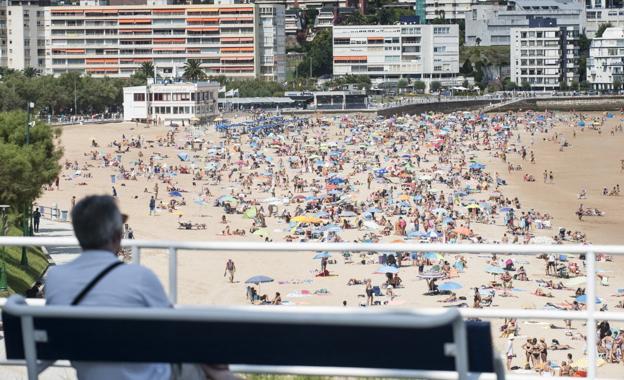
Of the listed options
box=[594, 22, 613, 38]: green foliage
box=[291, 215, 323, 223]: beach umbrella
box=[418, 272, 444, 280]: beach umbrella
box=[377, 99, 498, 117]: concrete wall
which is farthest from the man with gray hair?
box=[594, 22, 613, 38]: green foliage

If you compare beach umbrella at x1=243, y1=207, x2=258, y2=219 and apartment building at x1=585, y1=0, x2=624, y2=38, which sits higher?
apartment building at x1=585, y1=0, x2=624, y2=38

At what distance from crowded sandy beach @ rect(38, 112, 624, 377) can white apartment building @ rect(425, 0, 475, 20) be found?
81968 mm

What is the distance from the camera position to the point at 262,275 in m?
22.2

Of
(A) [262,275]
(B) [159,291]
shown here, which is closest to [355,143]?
(A) [262,275]

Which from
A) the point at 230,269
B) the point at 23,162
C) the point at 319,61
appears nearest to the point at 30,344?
the point at 230,269

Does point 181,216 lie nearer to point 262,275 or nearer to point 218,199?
point 218,199

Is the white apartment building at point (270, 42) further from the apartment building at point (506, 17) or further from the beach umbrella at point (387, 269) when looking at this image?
the beach umbrella at point (387, 269)

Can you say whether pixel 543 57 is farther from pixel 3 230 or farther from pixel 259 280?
pixel 259 280

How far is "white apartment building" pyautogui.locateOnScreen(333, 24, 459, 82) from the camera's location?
138875 millimetres

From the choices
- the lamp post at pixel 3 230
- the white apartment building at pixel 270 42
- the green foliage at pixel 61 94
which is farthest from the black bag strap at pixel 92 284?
the white apartment building at pixel 270 42

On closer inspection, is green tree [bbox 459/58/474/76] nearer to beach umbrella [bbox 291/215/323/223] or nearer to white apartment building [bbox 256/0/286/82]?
white apartment building [bbox 256/0/286/82]

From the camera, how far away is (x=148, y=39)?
128 m

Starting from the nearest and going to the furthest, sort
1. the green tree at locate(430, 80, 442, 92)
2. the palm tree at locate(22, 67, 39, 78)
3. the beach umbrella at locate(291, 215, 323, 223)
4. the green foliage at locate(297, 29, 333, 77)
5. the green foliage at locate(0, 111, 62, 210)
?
the green foliage at locate(0, 111, 62, 210)
the beach umbrella at locate(291, 215, 323, 223)
the palm tree at locate(22, 67, 39, 78)
the green tree at locate(430, 80, 442, 92)
the green foliage at locate(297, 29, 333, 77)

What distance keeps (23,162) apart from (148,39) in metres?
104
